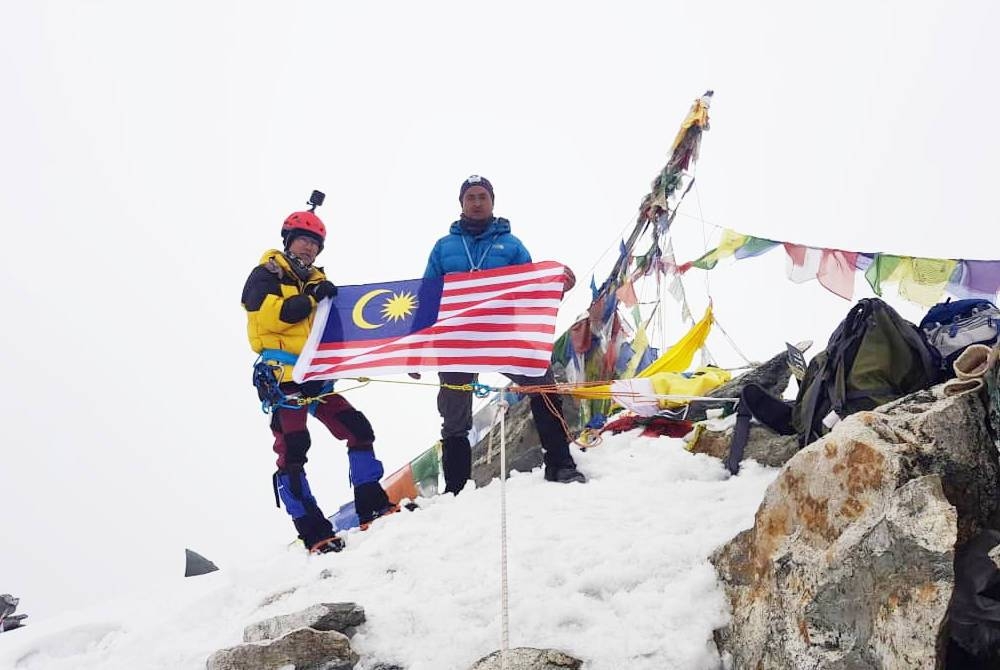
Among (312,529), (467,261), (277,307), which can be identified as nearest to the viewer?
(312,529)

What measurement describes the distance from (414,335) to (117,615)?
2.76m

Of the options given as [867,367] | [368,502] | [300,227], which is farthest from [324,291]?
[867,367]

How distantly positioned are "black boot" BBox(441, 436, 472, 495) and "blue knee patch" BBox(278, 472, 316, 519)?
3.62 feet

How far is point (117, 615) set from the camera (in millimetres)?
4730

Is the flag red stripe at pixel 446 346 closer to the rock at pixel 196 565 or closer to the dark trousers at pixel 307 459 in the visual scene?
the dark trousers at pixel 307 459

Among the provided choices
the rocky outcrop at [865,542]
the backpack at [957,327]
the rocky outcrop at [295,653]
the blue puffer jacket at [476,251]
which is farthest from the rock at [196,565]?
the backpack at [957,327]

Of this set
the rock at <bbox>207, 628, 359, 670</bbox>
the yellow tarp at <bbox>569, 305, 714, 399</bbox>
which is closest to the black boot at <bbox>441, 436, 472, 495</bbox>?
the rock at <bbox>207, 628, 359, 670</bbox>

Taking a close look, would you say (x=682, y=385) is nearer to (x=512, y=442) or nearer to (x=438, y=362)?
(x=512, y=442)

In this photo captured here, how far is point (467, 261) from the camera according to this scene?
5.98 metres

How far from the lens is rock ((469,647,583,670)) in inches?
110

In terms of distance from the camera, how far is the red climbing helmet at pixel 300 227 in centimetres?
616

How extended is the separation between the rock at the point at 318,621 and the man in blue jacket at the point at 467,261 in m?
2.42

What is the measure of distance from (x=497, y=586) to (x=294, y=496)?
2.63 metres

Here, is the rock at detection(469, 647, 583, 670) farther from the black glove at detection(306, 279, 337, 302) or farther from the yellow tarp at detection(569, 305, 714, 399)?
the yellow tarp at detection(569, 305, 714, 399)
